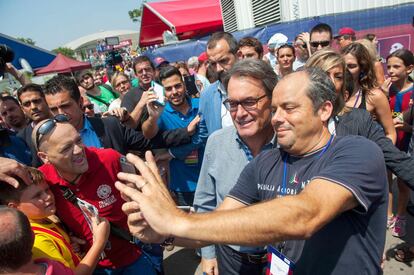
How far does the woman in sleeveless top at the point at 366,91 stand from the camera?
8.73ft

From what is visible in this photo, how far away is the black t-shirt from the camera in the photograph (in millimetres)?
1108

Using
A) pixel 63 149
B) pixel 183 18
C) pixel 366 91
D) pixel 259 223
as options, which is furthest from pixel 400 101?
pixel 183 18

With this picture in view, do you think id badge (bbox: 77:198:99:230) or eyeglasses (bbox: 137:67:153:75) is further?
eyeglasses (bbox: 137:67:153:75)

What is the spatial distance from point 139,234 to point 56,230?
0.86 metres

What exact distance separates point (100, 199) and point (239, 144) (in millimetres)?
982

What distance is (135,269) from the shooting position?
2.16 meters

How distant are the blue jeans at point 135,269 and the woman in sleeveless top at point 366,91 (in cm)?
201

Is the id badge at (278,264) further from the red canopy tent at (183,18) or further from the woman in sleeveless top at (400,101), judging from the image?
the red canopy tent at (183,18)

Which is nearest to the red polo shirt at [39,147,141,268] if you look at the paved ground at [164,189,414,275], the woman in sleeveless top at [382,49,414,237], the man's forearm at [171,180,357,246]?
the man's forearm at [171,180,357,246]

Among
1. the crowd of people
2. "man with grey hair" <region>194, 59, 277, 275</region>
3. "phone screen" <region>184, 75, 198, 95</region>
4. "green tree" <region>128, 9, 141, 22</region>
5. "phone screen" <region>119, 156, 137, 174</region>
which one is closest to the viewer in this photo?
the crowd of people

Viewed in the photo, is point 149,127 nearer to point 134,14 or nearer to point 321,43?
point 321,43

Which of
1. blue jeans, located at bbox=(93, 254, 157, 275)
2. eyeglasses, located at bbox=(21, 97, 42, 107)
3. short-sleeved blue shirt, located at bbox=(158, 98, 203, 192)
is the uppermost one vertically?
eyeglasses, located at bbox=(21, 97, 42, 107)

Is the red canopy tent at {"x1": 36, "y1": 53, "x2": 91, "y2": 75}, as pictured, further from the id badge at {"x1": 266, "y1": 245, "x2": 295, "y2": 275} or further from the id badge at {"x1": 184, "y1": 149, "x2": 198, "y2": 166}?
the id badge at {"x1": 266, "y1": 245, "x2": 295, "y2": 275}

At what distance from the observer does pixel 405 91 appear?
A: 3.55 metres
